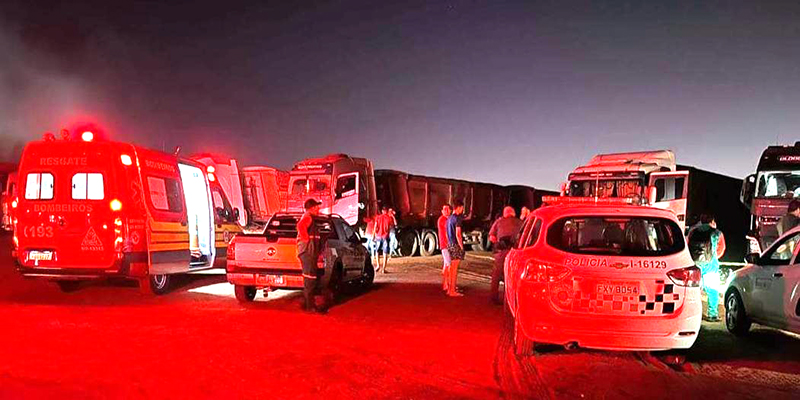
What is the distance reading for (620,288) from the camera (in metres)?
6.31

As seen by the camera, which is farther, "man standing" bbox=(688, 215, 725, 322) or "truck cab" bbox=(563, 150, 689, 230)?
"truck cab" bbox=(563, 150, 689, 230)

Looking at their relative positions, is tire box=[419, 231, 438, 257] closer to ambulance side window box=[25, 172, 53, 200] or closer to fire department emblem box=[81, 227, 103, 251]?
fire department emblem box=[81, 227, 103, 251]

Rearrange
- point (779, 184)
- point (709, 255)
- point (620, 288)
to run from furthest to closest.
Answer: point (779, 184)
point (709, 255)
point (620, 288)

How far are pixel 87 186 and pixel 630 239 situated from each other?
8455mm

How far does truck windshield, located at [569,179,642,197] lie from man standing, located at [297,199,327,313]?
8.91 meters

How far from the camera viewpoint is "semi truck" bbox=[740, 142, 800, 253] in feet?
50.0

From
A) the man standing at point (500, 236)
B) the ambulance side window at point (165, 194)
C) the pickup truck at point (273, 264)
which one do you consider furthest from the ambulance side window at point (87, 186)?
the man standing at point (500, 236)

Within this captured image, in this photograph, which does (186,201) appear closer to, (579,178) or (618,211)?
(618,211)

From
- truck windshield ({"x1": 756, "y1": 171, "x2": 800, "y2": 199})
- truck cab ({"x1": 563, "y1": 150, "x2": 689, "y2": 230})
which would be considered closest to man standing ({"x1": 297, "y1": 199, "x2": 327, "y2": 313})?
truck cab ({"x1": 563, "y1": 150, "x2": 689, "y2": 230})

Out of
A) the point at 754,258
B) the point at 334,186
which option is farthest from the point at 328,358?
the point at 334,186

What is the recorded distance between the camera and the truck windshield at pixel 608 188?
16578 millimetres

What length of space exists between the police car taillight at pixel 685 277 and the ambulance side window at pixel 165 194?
27.5ft

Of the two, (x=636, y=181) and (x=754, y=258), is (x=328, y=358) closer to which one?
→ (x=754, y=258)

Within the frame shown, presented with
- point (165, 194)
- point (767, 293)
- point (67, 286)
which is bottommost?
point (67, 286)
